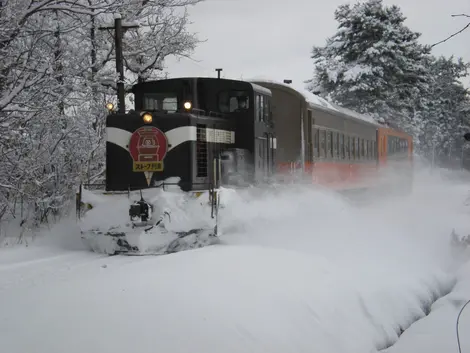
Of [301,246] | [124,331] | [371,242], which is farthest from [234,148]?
[124,331]

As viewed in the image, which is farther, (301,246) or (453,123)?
(453,123)

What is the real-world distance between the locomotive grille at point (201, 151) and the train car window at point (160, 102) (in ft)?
2.54

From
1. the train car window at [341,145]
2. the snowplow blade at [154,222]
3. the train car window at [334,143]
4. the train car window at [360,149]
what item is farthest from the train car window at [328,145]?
the snowplow blade at [154,222]

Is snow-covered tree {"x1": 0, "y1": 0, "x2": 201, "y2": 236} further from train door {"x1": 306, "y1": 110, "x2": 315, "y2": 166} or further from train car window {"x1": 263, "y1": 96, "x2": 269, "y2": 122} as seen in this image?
train door {"x1": 306, "y1": 110, "x2": 315, "y2": 166}

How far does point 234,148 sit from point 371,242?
3171 mm

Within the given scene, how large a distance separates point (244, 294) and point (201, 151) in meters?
3.92

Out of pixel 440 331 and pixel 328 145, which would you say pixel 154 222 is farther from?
pixel 328 145

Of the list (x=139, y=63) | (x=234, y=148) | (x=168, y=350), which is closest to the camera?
(x=168, y=350)

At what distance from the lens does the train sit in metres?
8.75

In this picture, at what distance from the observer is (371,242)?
35.1 feet

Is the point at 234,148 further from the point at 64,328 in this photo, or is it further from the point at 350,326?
the point at 64,328

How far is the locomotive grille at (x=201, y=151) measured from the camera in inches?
374

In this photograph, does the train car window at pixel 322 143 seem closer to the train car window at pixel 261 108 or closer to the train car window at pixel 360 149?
the train car window at pixel 261 108

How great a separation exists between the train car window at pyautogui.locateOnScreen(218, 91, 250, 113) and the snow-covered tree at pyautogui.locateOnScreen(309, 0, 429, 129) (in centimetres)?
2272
